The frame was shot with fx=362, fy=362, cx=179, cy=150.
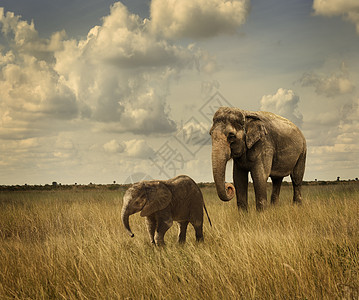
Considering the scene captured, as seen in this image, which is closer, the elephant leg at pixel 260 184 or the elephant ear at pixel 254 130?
the elephant ear at pixel 254 130

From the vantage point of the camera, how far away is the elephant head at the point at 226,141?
624 cm

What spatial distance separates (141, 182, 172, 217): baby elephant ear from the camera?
4637 mm

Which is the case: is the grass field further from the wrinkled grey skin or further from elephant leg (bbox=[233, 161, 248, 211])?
elephant leg (bbox=[233, 161, 248, 211])

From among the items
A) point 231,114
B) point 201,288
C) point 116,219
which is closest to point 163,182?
point 201,288

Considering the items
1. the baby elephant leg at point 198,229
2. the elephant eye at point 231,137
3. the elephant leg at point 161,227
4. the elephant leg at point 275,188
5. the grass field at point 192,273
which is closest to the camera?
the grass field at point 192,273

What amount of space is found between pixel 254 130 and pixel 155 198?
357 cm

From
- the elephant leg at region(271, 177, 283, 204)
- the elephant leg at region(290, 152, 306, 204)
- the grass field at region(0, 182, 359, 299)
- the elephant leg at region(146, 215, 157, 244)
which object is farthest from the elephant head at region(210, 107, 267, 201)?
the elephant leg at region(290, 152, 306, 204)

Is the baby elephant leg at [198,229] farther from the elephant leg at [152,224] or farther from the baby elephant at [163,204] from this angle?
the elephant leg at [152,224]

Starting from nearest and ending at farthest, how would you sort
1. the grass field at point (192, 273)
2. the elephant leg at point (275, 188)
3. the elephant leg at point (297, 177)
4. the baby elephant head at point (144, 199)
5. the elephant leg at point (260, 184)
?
the grass field at point (192, 273)
the baby elephant head at point (144, 199)
the elephant leg at point (260, 184)
the elephant leg at point (275, 188)
the elephant leg at point (297, 177)

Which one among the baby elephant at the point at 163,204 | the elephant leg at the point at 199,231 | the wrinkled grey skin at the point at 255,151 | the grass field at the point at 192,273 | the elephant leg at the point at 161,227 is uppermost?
the wrinkled grey skin at the point at 255,151

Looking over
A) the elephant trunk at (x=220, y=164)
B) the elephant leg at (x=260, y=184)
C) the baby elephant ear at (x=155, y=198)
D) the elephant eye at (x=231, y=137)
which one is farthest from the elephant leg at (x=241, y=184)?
the baby elephant ear at (x=155, y=198)

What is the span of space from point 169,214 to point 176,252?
1.67 ft

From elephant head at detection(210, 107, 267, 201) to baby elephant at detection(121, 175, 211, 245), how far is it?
2.83ft

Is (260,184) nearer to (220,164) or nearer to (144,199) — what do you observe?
(220,164)
